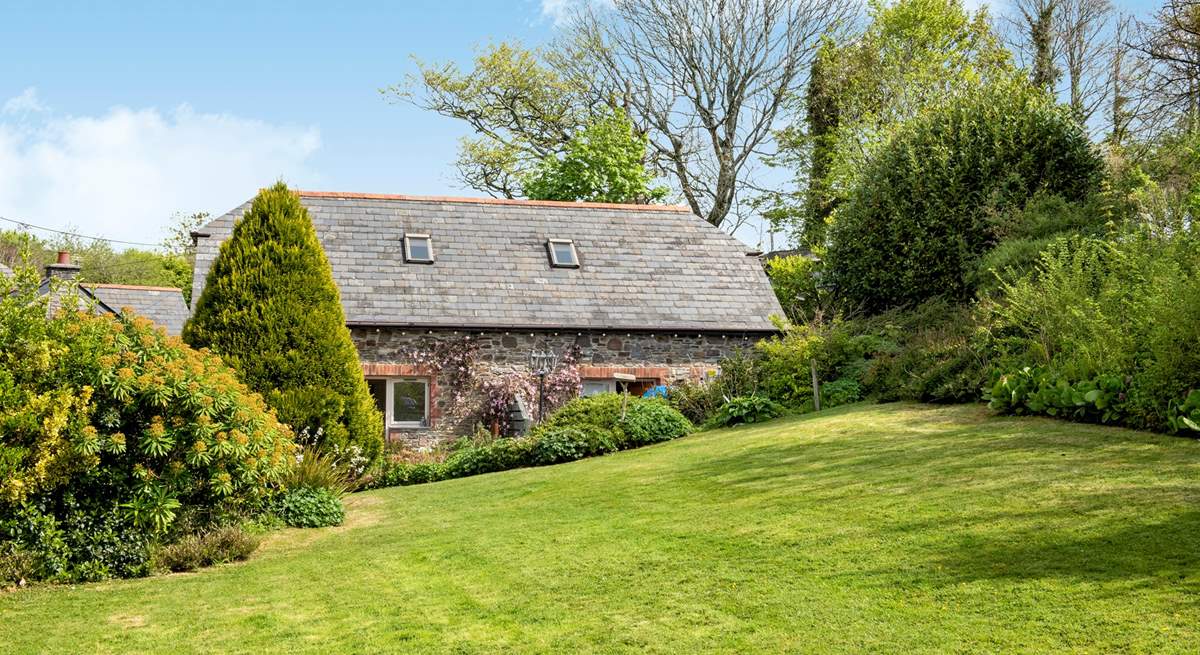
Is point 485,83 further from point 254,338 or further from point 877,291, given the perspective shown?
point 254,338

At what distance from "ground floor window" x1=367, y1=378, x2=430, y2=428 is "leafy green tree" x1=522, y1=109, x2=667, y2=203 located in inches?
542

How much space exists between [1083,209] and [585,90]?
70.7 feet

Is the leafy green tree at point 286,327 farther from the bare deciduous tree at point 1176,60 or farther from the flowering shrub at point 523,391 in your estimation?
the bare deciduous tree at point 1176,60

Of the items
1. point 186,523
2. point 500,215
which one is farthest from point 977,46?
point 186,523

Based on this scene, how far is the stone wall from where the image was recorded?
19.3m

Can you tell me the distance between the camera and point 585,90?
3712 cm

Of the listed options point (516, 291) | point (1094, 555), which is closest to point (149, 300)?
point (516, 291)

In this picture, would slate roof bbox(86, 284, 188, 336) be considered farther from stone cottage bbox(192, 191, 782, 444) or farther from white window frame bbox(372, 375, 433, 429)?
white window frame bbox(372, 375, 433, 429)

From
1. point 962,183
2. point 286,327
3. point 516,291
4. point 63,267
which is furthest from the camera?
point 63,267

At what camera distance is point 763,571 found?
7.55 metres

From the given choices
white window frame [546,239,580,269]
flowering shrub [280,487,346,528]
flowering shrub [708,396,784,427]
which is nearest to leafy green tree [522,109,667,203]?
white window frame [546,239,580,269]

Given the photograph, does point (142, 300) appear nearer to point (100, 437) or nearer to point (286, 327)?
point (286, 327)

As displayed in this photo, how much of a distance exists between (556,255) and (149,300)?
13.1m

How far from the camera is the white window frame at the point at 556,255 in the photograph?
2138cm
